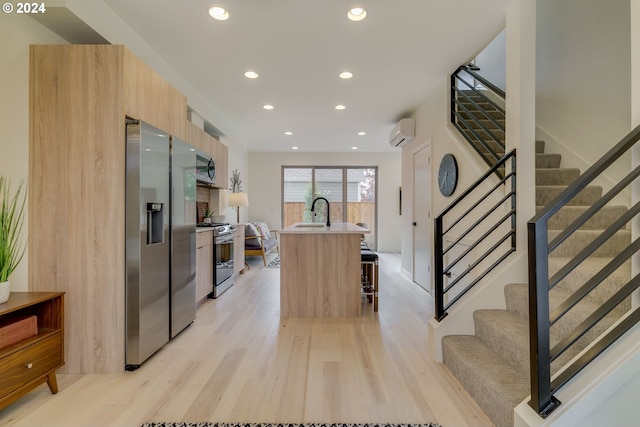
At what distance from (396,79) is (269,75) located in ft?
4.98

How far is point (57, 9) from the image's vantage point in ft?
6.63

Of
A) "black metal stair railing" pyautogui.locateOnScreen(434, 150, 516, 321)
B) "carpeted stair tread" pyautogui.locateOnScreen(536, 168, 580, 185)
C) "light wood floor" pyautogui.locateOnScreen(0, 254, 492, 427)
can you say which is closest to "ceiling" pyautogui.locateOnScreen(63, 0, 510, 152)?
"black metal stair railing" pyautogui.locateOnScreen(434, 150, 516, 321)

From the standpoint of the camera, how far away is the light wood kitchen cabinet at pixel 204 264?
11.2 ft

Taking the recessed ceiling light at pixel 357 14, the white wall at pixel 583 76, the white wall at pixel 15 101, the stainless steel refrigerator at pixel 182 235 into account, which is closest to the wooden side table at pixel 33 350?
the white wall at pixel 15 101

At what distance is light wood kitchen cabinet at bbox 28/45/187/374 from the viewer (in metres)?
2.06

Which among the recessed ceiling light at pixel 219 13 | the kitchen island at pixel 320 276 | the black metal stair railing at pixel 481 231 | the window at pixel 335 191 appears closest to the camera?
the black metal stair railing at pixel 481 231

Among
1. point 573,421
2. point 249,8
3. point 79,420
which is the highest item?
point 249,8

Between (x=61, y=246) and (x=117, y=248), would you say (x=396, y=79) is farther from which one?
(x=61, y=246)

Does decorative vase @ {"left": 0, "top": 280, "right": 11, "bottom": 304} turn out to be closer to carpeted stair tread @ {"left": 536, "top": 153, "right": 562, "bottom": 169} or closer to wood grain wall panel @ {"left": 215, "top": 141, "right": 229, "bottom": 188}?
wood grain wall panel @ {"left": 215, "top": 141, "right": 229, "bottom": 188}

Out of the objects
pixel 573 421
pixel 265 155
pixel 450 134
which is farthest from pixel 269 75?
pixel 265 155

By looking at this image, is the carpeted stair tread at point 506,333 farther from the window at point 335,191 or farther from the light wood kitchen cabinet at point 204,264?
the window at point 335,191

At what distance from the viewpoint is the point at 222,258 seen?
4.13 metres

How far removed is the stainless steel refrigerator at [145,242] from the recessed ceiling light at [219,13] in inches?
40.7

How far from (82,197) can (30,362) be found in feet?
3.36
